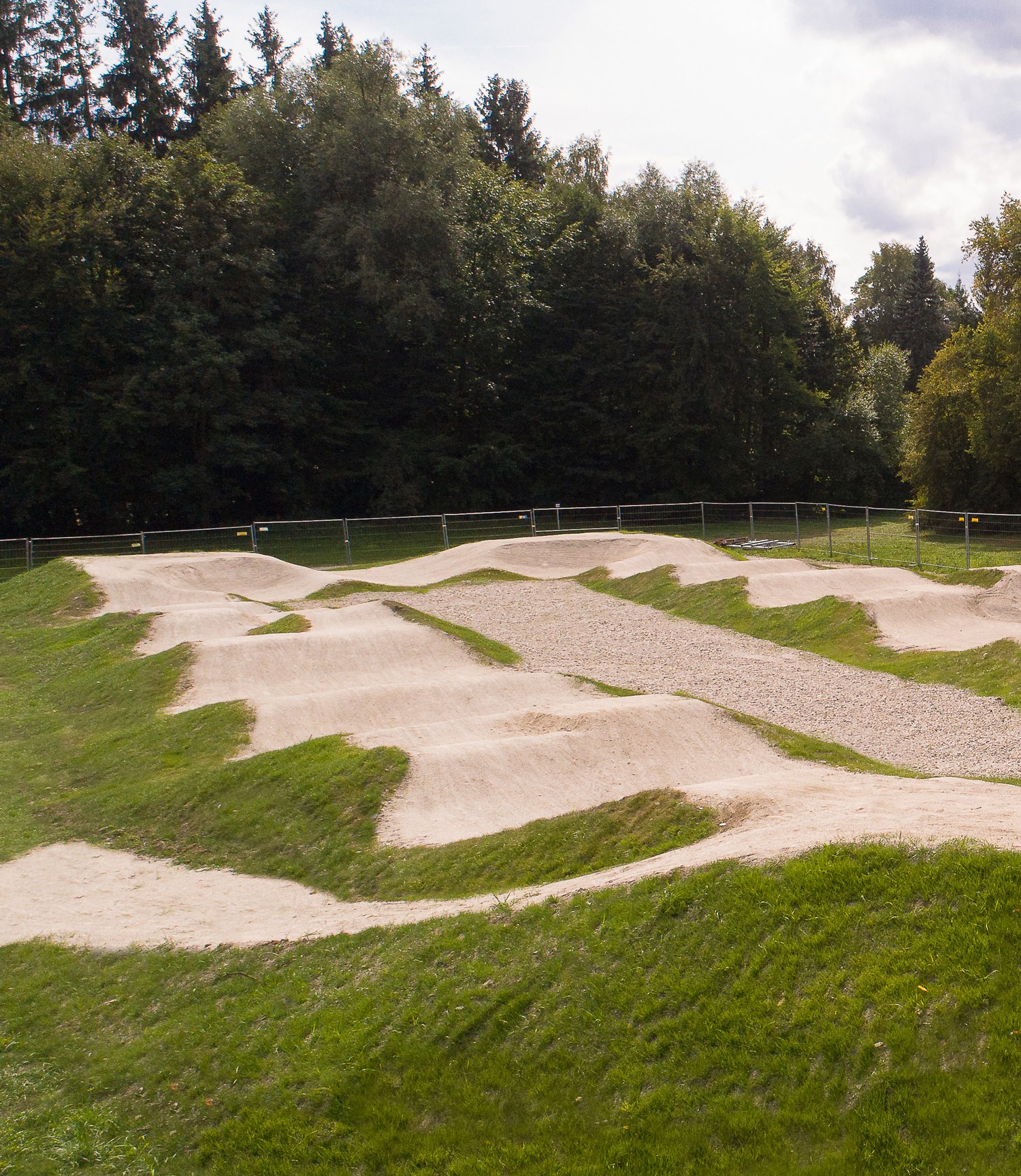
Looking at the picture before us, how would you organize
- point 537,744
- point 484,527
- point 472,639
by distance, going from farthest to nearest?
Answer: point 484,527
point 472,639
point 537,744

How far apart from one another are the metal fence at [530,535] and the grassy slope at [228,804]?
13.9 m

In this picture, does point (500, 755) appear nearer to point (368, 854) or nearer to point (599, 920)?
point (368, 854)

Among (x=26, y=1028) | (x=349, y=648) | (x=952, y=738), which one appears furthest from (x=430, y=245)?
(x=26, y=1028)

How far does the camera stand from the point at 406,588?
2705cm

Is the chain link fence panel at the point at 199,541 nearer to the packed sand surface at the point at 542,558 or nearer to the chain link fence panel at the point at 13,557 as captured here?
the chain link fence panel at the point at 13,557

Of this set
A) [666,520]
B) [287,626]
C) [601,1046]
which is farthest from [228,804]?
[666,520]

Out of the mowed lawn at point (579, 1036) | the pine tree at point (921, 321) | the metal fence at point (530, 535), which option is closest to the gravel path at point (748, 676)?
the mowed lawn at point (579, 1036)

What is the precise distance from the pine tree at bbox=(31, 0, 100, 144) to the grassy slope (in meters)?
43.0

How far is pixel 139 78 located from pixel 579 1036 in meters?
56.5

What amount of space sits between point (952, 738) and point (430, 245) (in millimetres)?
33124

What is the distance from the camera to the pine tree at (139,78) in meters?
51.5

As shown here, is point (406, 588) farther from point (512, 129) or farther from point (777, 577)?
point (512, 129)

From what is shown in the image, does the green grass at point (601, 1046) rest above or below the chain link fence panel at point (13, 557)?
below

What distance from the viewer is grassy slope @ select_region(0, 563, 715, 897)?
9.55 metres
